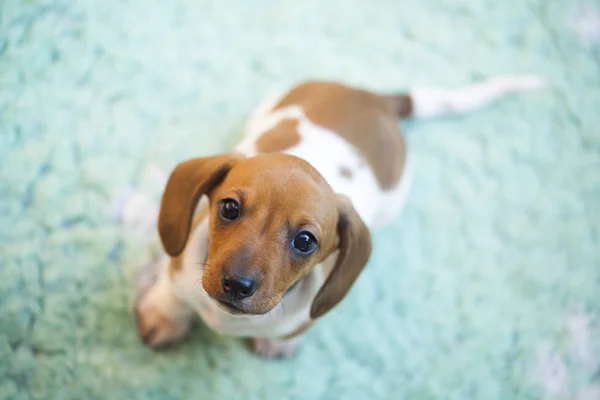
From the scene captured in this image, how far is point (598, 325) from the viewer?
2.16 meters

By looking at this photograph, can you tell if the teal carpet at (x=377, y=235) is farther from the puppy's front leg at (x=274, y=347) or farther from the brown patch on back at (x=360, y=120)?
the brown patch on back at (x=360, y=120)

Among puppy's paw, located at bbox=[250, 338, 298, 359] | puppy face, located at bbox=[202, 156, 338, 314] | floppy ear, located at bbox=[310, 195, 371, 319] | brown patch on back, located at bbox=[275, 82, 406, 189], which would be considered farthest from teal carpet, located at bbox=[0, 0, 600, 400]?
puppy face, located at bbox=[202, 156, 338, 314]

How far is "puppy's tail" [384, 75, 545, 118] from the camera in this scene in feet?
7.16

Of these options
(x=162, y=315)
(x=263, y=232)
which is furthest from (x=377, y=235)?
(x=263, y=232)

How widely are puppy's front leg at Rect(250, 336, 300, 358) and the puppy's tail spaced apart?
2.89 ft

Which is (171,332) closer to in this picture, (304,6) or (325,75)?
(325,75)

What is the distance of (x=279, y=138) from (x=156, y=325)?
2.10 feet

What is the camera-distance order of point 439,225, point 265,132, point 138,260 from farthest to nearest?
point 439,225
point 138,260
point 265,132

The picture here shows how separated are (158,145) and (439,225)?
1.03m

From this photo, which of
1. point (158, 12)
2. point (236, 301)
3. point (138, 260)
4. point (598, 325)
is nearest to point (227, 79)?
point (158, 12)

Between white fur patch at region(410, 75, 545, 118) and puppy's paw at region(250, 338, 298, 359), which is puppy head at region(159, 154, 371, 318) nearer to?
puppy's paw at region(250, 338, 298, 359)

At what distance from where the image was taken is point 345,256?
1425mm

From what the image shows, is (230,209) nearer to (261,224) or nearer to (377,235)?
(261,224)

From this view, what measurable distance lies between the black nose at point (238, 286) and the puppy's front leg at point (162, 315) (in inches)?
18.4
